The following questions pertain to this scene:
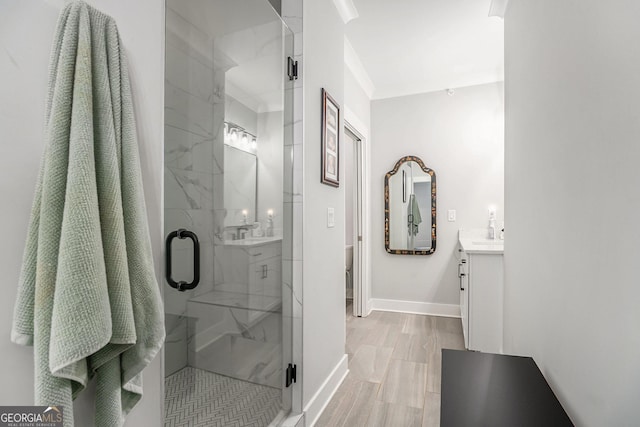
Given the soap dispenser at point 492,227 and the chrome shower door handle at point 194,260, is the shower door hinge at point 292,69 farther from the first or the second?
the soap dispenser at point 492,227

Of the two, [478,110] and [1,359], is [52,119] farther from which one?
[478,110]

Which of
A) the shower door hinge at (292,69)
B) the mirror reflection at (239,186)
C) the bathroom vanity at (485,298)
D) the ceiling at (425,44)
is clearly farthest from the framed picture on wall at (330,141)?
the bathroom vanity at (485,298)

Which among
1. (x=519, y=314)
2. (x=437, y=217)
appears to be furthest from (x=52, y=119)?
(x=437, y=217)

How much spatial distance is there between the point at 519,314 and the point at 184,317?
169cm

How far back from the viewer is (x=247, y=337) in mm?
1525

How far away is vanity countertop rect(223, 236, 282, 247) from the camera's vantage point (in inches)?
55.9

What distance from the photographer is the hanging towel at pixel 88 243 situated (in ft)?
2.15

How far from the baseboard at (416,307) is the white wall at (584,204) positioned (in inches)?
94.6

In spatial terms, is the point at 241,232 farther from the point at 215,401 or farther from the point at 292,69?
the point at 292,69

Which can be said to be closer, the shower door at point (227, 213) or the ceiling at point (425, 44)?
the shower door at point (227, 213)

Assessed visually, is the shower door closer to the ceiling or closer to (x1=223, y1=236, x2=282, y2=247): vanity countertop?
(x1=223, y1=236, x2=282, y2=247): vanity countertop

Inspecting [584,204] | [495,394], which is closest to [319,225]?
[495,394]

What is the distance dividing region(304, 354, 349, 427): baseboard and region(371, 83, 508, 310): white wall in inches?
71.2
